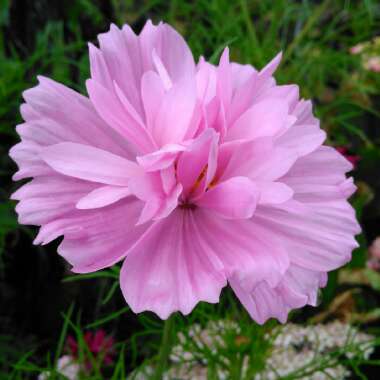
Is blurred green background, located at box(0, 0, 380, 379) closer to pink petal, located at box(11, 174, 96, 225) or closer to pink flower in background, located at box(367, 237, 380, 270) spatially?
pink flower in background, located at box(367, 237, 380, 270)

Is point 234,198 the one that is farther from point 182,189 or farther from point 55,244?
point 55,244

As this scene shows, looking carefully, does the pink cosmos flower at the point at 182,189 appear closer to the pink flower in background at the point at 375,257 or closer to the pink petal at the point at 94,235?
the pink petal at the point at 94,235

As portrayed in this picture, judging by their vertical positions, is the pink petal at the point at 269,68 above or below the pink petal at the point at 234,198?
above

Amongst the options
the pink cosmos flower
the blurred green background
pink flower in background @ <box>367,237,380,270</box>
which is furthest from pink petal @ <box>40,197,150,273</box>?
pink flower in background @ <box>367,237,380,270</box>

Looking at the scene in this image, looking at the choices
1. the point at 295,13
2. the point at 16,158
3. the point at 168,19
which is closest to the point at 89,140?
the point at 16,158

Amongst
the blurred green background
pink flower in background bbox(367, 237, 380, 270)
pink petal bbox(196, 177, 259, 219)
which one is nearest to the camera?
pink petal bbox(196, 177, 259, 219)

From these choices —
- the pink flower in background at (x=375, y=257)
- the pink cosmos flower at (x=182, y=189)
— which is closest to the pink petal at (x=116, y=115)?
the pink cosmos flower at (x=182, y=189)

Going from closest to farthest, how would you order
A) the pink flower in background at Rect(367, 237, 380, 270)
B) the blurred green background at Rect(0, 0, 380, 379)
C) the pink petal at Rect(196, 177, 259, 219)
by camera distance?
1. the pink petal at Rect(196, 177, 259, 219)
2. the blurred green background at Rect(0, 0, 380, 379)
3. the pink flower in background at Rect(367, 237, 380, 270)
